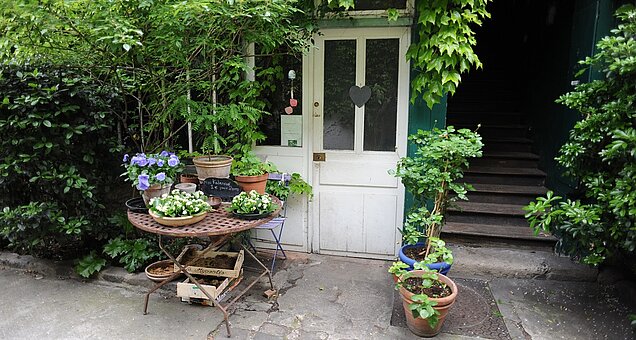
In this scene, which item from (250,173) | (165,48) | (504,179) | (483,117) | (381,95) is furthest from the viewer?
(483,117)

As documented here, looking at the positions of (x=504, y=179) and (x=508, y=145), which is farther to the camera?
(x=508, y=145)

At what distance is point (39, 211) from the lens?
316 cm

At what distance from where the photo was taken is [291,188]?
3.67m

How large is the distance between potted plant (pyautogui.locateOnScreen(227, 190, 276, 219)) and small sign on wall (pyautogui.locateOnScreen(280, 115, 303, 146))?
1.15 m

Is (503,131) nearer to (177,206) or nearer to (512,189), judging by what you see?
(512,189)

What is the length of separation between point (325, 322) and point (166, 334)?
1.02 metres

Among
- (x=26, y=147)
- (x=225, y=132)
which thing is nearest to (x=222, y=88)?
(x=225, y=132)

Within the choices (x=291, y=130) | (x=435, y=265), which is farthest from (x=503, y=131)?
(x=435, y=265)

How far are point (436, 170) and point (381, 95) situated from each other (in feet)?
3.25

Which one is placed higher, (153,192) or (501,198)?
(153,192)

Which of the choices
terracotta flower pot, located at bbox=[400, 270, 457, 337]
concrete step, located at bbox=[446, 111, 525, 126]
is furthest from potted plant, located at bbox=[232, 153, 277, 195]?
concrete step, located at bbox=[446, 111, 525, 126]

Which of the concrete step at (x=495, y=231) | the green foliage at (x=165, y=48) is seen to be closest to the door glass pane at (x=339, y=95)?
the green foliage at (x=165, y=48)

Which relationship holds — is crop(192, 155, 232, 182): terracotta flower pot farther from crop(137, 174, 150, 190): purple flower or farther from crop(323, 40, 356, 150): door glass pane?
crop(323, 40, 356, 150): door glass pane

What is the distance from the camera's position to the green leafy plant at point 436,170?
2.84m
